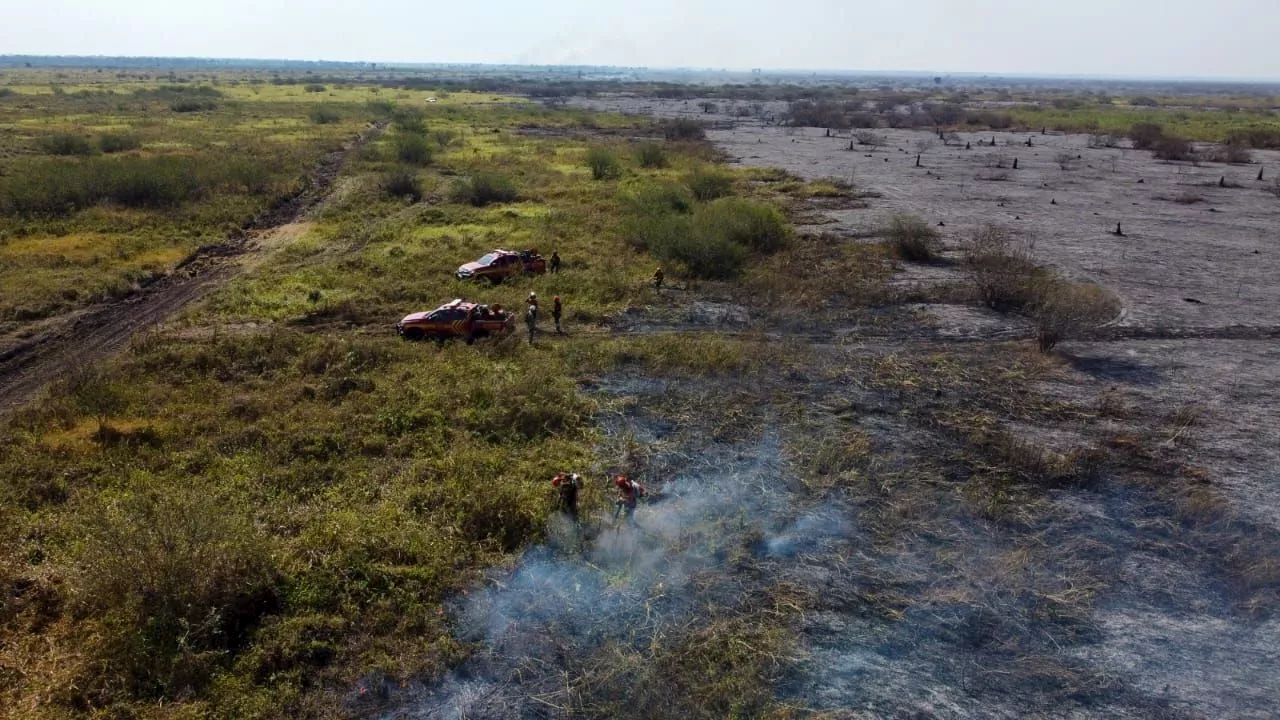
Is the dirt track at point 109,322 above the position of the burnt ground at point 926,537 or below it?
above

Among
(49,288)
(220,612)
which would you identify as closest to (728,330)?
(220,612)

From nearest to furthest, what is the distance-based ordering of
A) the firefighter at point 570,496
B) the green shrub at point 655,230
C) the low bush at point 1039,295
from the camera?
the firefighter at point 570,496, the low bush at point 1039,295, the green shrub at point 655,230

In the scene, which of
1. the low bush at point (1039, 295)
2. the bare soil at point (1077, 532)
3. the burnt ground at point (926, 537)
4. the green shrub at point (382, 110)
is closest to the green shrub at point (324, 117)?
the green shrub at point (382, 110)

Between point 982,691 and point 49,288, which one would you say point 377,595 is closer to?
point 982,691

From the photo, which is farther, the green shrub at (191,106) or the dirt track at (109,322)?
the green shrub at (191,106)

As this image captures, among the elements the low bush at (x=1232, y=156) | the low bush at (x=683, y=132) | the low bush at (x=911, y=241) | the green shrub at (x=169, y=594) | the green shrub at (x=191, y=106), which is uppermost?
the green shrub at (x=191, y=106)

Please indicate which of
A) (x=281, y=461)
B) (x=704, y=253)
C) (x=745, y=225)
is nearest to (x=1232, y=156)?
(x=745, y=225)

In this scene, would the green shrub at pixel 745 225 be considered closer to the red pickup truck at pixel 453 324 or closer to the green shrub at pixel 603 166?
the red pickup truck at pixel 453 324

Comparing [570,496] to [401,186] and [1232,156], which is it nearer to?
[401,186]
